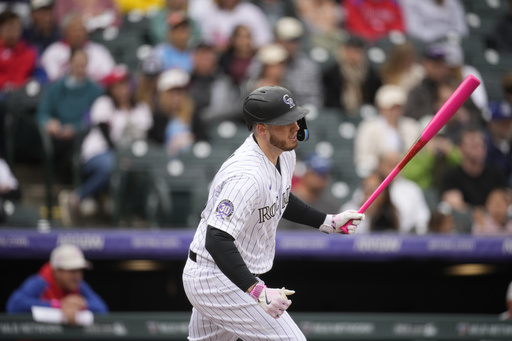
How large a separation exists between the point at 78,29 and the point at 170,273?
2904 mm

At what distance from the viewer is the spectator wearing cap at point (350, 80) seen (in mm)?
8070

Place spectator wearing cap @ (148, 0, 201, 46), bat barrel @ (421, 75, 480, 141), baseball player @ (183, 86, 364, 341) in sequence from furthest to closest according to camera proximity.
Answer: spectator wearing cap @ (148, 0, 201, 46) < bat barrel @ (421, 75, 480, 141) < baseball player @ (183, 86, 364, 341)

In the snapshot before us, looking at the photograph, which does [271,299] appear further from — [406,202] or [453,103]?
[406,202]

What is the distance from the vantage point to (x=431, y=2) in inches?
376

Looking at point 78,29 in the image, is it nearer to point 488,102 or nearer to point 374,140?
point 374,140

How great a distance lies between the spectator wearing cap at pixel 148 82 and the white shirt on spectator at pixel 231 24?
0.94m

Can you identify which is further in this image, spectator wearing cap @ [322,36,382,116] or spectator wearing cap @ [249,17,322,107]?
spectator wearing cap @ [322,36,382,116]

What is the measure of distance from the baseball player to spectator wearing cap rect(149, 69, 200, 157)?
3.44 metres

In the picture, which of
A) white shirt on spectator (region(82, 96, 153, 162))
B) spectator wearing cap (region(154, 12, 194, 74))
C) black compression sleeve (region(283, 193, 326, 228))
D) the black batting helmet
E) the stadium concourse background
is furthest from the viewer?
spectator wearing cap (region(154, 12, 194, 74))

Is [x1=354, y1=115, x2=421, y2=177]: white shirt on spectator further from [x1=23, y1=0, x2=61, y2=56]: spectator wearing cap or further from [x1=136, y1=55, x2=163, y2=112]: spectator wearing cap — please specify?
[x1=23, y1=0, x2=61, y2=56]: spectator wearing cap

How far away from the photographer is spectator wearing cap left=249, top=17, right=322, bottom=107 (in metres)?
7.77

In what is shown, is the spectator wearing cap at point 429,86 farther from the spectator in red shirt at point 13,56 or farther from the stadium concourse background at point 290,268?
the spectator in red shirt at point 13,56

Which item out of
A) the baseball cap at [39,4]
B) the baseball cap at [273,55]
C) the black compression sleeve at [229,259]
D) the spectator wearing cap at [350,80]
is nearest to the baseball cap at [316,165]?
the baseball cap at [273,55]

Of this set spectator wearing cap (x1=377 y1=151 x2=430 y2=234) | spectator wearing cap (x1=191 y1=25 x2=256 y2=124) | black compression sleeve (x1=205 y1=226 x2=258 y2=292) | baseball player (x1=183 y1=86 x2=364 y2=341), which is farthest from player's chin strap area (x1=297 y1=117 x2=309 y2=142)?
spectator wearing cap (x1=191 y1=25 x2=256 y2=124)
